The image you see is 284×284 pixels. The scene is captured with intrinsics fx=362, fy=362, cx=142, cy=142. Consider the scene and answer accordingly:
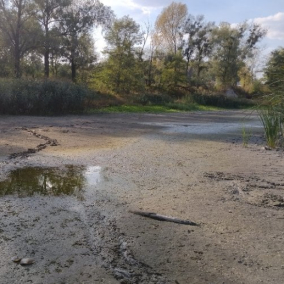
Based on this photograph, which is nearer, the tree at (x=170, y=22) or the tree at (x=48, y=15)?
the tree at (x=48, y=15)

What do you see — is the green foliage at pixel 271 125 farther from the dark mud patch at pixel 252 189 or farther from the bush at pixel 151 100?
the bush at pixel 151 100

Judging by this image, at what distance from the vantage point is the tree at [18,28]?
1252 inches

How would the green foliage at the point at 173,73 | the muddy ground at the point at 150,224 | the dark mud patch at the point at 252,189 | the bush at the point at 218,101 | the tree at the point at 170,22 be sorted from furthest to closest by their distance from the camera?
the tree at the point at 170,22 < the green foliage at the point at 173,73 < the bush at the point at 218,101 < the dark mud patch at the point at 252,189 < the muddy ground at the point at 150,224

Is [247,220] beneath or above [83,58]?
beneath

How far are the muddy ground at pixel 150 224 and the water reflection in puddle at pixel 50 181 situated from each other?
161mm

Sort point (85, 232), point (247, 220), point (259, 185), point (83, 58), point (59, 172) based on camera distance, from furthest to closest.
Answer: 1. point (83, 58)
2. point (59, 172)
3. point (259, 185)
4. point (247, 220)
5. point (85, 232)

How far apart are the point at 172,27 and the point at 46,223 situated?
5738cm

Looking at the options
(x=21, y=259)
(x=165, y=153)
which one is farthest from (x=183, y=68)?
(x=21, y=259)

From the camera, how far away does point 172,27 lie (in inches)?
2286

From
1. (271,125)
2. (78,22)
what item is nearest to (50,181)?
(271,125)

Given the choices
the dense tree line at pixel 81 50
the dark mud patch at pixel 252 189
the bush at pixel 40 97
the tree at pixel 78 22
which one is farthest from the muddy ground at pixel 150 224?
the tree at pixel 78 22

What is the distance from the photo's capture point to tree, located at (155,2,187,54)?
5731 cm

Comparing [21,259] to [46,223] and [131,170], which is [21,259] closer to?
[46,223]

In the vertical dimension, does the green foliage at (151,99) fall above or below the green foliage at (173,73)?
below
